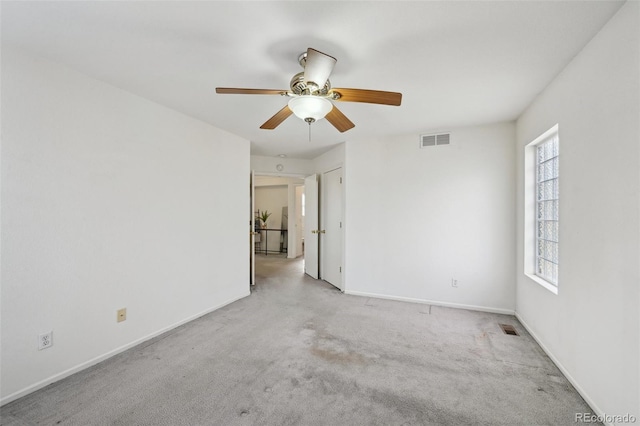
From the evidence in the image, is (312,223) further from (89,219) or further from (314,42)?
(314,42)

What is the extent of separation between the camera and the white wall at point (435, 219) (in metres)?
3.33

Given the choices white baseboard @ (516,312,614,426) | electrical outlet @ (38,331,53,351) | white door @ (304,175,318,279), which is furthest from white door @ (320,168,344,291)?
electrical outlet @ (38,331,53,351)

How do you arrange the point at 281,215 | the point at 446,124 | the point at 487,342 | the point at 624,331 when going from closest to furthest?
the point at 624,331 → the point at 487,342 → the point at 446,124 → the point at 281,215

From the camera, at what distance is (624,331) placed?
56.3 inches

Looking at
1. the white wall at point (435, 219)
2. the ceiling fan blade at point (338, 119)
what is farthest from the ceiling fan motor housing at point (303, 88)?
the white wall at point (435, 219)

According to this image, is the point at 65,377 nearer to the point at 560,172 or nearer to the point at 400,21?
the point at 400,21

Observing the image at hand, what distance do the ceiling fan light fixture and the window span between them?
2156 millimetres

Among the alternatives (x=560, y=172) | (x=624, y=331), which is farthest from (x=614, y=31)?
(x=624, y=331)

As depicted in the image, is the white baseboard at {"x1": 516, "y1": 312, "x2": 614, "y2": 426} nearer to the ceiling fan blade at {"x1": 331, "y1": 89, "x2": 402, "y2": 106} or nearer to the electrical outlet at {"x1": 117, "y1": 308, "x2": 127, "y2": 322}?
the ceiling fan blade at {"x1": 331, "y1": 89, "x2": 402, "y2": 106}

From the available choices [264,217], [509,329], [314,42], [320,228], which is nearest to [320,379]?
[509,329]

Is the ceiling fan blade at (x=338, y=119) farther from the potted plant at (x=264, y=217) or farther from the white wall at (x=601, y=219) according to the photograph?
the potted plant at (x=264, y=217)

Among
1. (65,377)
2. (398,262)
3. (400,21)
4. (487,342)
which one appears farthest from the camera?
(398,262)

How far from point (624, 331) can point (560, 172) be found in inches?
47.7

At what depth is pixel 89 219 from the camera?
219cm
